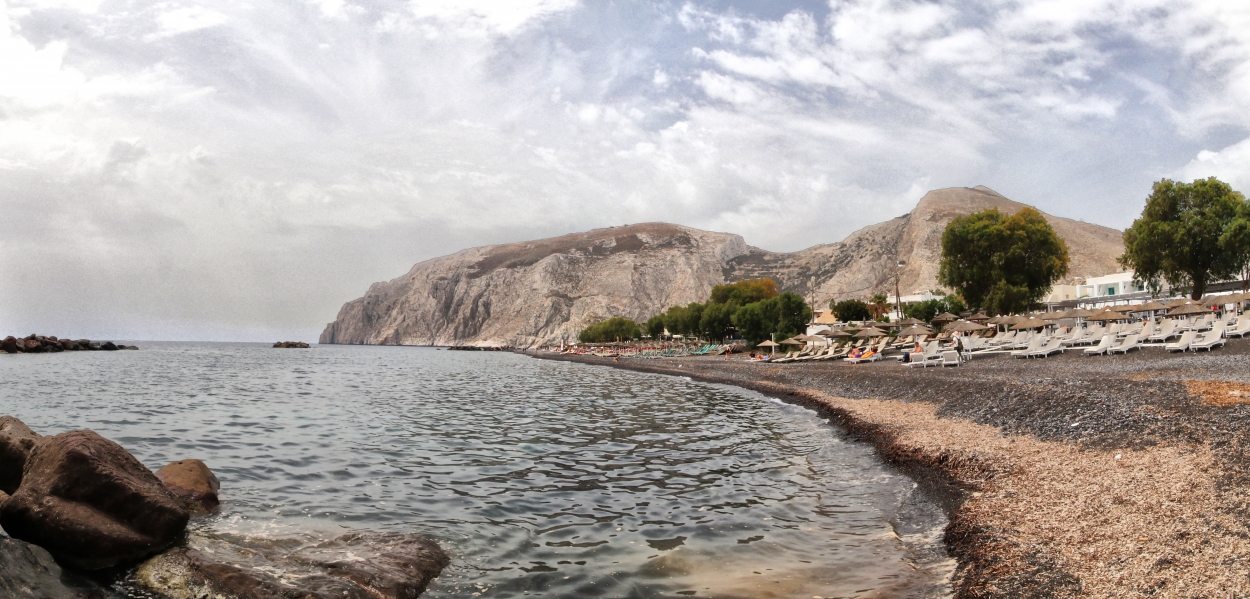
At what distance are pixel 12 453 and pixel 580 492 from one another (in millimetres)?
7990

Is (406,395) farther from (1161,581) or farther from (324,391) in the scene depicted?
(1161,581)

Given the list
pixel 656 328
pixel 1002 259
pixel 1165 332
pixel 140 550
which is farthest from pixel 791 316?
pixel 140 550

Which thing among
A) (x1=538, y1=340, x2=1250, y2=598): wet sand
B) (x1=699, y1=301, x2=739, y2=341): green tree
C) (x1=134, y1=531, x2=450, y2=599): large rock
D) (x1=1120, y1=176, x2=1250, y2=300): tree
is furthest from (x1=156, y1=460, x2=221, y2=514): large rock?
(x1=699, y1=301, x2=739, y2=341): green tree

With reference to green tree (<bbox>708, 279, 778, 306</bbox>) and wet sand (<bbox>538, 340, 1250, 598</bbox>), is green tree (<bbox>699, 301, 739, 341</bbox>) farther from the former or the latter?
wet sand (<bbox>538, 340, 1250, 598</bbox>)

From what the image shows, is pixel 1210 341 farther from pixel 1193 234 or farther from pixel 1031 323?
pixel 1193 234

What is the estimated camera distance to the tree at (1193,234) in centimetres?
4669

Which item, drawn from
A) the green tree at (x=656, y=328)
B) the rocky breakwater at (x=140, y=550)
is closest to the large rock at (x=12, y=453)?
the rocky breakwater at (x=140, y=550)

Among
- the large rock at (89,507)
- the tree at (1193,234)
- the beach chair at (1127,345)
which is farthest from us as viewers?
the tree at (1193,234)

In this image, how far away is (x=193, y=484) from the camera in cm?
1040

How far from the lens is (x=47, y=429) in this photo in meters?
18.8

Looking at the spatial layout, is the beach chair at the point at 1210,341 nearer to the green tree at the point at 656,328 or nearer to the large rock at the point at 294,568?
the large rock at the point at 294,568

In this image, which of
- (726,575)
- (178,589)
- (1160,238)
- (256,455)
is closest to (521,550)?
(726,575)

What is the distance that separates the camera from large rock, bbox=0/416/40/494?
30.4 ft

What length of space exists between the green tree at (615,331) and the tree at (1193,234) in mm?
90615
